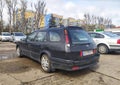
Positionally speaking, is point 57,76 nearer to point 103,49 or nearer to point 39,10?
point 103,49

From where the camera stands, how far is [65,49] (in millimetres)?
5156

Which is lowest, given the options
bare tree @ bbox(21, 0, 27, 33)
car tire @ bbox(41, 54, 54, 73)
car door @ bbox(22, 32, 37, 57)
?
car tire @ bbox(41, 54, 54, 73)

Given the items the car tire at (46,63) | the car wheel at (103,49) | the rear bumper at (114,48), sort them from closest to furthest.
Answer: the car tire at (46,63) < the rear bumper at (114,48) < the car wheel at (103,49)

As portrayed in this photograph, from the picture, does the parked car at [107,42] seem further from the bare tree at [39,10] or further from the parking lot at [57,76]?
the bare tree at [39,10]

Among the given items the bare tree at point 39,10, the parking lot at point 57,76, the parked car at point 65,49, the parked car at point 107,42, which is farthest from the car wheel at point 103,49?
the bare tree at point 39,10

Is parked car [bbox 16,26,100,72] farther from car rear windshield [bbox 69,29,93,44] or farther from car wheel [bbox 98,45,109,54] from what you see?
car wheel [bbox 98,45,109,54]

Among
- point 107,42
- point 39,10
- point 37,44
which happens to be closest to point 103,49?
point 107,42

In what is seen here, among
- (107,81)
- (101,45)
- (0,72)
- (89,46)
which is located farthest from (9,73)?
(101,45)

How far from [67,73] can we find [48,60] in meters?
0.85

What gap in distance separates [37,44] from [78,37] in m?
1.87

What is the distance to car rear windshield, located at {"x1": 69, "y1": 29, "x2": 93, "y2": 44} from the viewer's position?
5449mm

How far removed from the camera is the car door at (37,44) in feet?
20.7

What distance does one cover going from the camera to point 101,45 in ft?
34.3

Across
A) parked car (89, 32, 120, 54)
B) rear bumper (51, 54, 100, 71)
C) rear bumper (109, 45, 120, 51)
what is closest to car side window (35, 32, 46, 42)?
rear bumper (51, 54, 100, 71)
